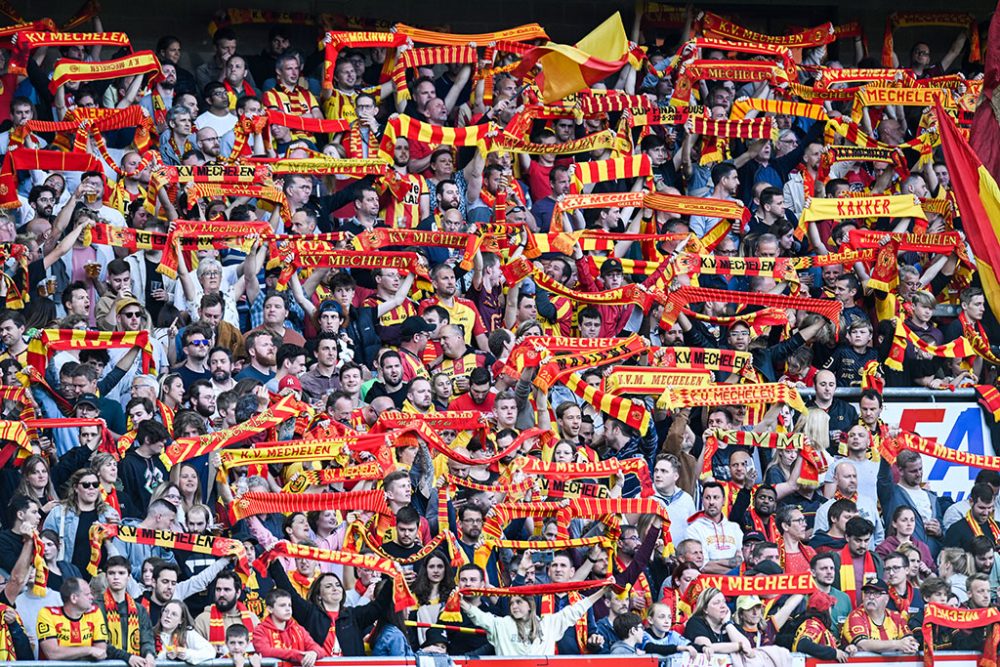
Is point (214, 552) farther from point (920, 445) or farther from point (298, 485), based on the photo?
point (920, 445)

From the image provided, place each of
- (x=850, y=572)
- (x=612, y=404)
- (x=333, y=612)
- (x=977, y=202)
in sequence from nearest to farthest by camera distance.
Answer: (x=333, y=612) → (x=850, y=572) → (x=612, y=404) → (x=977, y=202)

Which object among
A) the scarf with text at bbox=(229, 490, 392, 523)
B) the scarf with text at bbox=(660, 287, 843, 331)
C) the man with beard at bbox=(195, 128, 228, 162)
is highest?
the man with beard at bbox=(195, 128, 228, 162)

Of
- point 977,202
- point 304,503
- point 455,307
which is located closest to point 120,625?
point 304,503

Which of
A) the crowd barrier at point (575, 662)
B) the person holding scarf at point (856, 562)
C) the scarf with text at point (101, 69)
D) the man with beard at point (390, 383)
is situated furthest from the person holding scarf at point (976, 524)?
the scarf with text at point (101, 69)

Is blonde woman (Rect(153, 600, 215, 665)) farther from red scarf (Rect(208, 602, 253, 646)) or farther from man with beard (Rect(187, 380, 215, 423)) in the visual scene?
man with beard (Rect(187, 380, 215, 423))

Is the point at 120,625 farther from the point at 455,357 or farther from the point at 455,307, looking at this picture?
the point at 455,307

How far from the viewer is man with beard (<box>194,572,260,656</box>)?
14586 millimetres

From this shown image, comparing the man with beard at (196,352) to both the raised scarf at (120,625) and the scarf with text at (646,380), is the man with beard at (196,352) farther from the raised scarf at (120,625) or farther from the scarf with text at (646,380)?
the scarf with text at (646,380)

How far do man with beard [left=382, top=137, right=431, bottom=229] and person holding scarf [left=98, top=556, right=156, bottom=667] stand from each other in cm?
478

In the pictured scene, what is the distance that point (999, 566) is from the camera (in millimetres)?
16297

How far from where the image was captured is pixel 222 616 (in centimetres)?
1462

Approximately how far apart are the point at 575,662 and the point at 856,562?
2.31 metres

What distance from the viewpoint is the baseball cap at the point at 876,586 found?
51.5 ft

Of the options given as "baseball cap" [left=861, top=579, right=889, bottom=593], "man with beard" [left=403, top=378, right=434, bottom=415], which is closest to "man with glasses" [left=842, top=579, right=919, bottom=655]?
"baseball cap" [left=861, top=579, right=889, bottom=593]
